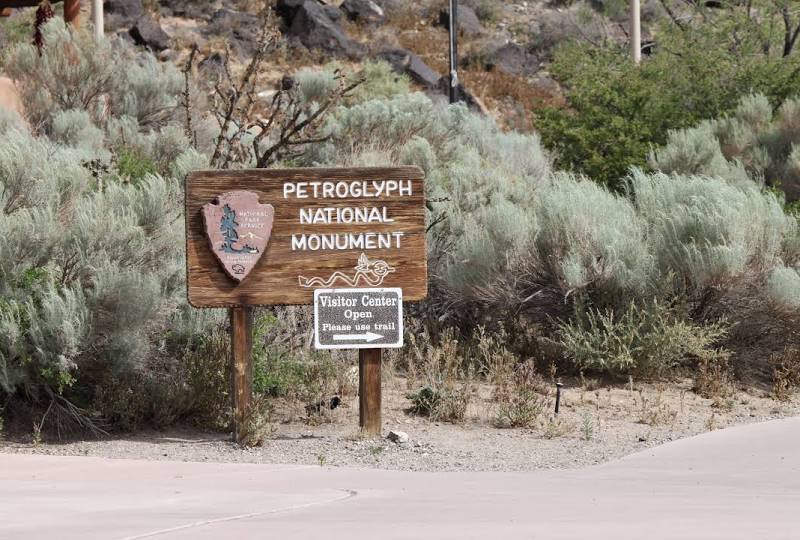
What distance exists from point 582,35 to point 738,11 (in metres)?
16.5

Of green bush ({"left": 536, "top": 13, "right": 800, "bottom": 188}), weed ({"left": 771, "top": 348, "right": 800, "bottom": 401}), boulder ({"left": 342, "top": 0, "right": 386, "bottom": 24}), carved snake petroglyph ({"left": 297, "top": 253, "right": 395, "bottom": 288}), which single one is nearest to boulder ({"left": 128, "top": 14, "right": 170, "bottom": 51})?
boulder ({"left": 342, "top": 0, "right": 386, "bottom": 24})

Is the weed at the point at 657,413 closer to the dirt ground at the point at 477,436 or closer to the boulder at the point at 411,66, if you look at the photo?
the dirt ground at the point at 477,436

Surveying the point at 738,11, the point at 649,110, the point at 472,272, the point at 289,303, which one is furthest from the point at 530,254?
the point at 738,11

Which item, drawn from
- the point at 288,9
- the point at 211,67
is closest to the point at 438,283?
the point at 211,67

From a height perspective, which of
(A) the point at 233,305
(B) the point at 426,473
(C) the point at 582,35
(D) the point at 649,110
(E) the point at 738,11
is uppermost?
(C) the point at 582,35

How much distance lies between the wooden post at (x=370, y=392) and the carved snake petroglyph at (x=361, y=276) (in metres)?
0.55

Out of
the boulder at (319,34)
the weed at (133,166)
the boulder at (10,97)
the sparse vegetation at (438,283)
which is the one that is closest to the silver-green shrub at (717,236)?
the sparse vegetation at (438,283)

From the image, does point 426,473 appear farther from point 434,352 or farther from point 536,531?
point 434,352

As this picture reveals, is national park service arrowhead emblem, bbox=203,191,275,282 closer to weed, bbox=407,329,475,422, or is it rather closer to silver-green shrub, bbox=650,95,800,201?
weed, bbox=407,329,475,422

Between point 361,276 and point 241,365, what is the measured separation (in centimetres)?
114

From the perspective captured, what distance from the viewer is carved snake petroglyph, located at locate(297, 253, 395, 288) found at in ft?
33.0

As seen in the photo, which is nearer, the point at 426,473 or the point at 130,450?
the point at 426,473

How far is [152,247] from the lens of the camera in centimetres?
1127

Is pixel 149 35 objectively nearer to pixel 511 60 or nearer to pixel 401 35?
pixel 401 35
